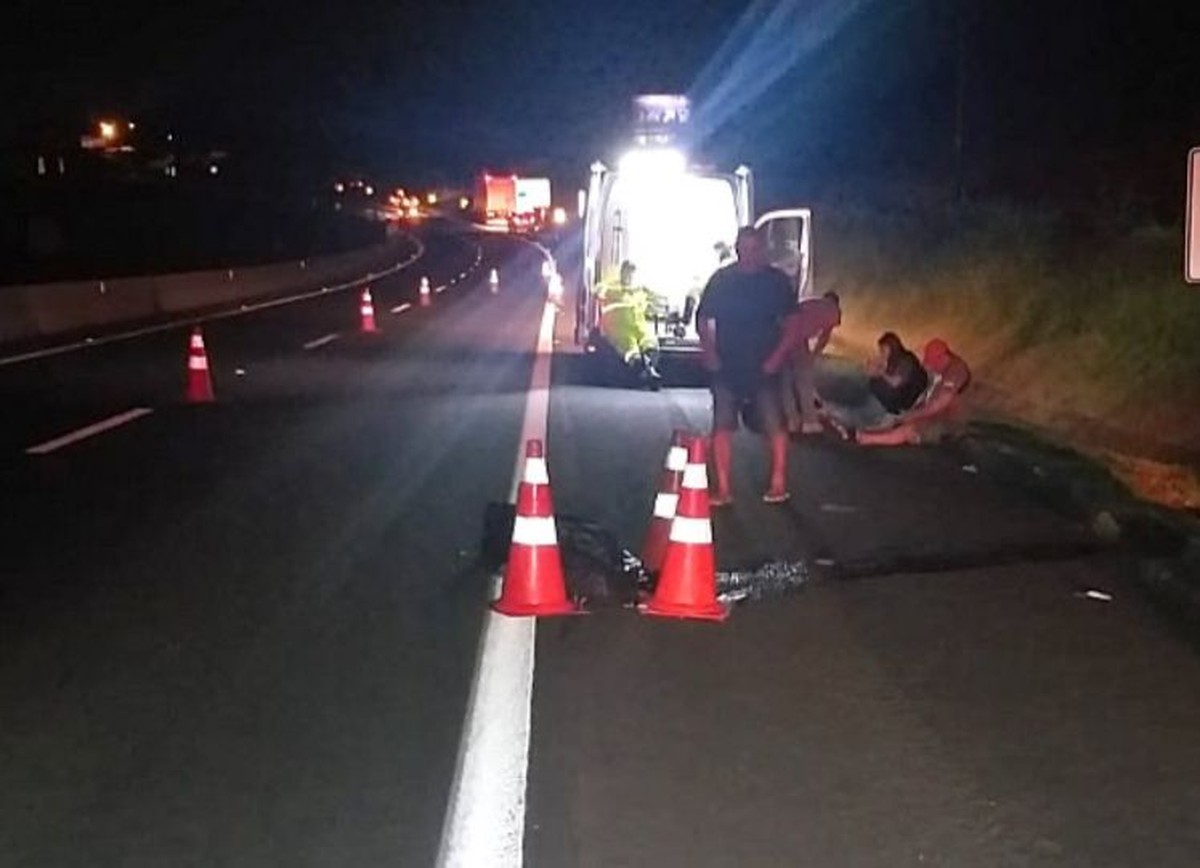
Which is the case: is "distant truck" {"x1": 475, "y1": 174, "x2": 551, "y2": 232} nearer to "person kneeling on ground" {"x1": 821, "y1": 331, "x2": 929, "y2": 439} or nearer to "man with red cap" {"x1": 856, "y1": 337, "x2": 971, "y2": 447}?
"person kneeling on ground" {"x1": 821, "y1": 331, "x2": 929, "y2": 439}

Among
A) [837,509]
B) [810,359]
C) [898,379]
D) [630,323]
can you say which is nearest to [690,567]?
[837,509]

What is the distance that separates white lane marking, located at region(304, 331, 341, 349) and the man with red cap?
14827mm

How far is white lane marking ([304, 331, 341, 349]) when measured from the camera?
104ft

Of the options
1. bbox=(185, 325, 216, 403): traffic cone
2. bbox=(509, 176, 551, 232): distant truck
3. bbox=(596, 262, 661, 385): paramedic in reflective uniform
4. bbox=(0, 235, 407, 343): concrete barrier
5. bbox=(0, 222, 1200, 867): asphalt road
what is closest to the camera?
bbox=(0, 222, 1200, 867): asphalt road

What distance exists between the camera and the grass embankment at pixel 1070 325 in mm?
19672

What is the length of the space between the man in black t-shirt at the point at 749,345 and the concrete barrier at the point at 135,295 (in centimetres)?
2047

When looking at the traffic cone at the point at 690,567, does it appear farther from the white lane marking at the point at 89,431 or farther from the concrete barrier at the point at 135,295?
the concrete barrier at the point at 135,295

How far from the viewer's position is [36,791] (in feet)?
22.6

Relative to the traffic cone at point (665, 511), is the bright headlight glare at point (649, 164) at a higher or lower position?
higher

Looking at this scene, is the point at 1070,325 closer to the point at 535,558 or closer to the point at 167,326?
the point at 535,558

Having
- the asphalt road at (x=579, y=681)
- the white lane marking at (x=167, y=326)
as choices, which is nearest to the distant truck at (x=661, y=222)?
the white lane marking at (x=167, y=326)

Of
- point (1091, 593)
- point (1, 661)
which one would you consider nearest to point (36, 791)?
point (1, 661)

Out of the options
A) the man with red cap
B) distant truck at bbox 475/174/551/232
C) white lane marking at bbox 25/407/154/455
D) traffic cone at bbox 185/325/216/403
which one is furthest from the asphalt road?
distant truck at bbox 475/174/551/232

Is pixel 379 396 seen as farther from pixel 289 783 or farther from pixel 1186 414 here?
pixel 289 783
